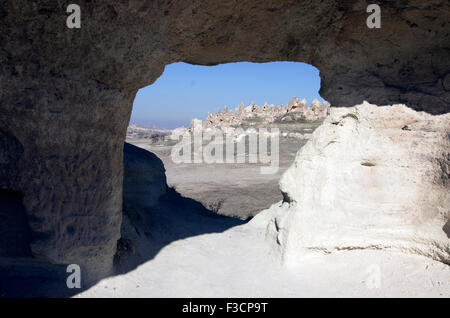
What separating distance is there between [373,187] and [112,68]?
352 cm

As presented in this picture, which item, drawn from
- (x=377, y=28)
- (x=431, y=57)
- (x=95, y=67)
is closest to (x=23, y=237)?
(x=95, y=67)

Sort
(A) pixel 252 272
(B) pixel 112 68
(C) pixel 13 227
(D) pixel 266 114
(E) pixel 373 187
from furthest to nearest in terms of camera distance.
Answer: (D) pixel 266 114 < (A) pixel 252 272 < (E) pixel 373 187 < (C) pixel 13 227 < (B) pixel 112 68

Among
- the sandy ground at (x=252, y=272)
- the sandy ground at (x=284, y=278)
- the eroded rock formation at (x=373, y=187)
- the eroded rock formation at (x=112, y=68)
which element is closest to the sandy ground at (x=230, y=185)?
the sandy ground at (x=252, y=272)

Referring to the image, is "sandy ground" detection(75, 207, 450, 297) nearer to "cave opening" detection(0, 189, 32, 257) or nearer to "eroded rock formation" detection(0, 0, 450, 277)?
"eroded rock formation" detection(0, 0, 450, 277)

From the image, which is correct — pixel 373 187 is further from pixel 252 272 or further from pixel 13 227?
pixel 13 227

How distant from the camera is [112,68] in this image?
3.47 m

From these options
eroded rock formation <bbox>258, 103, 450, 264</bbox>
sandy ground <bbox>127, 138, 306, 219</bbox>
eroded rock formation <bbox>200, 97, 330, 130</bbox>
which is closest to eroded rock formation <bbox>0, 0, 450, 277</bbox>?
eroded rock formation <bbox>258, 103, 450, 264</bbox>

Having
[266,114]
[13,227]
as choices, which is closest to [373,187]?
[13,227]

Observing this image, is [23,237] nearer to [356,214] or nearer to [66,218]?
[66,218]

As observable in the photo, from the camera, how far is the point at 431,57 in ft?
14.0

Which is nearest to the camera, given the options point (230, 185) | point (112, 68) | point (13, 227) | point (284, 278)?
point (112, 68)

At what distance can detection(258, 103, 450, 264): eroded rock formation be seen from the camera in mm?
4012

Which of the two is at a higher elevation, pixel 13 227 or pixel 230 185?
pixel 13 227
